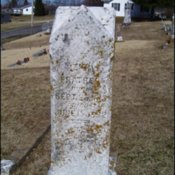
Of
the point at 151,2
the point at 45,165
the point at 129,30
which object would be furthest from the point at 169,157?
the point at 151,2

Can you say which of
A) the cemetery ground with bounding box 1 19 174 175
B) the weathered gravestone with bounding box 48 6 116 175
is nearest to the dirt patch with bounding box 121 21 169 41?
the cemetery ground with bounding box 1 19 174 175

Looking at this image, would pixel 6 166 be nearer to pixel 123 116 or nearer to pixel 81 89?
pixel 123 116

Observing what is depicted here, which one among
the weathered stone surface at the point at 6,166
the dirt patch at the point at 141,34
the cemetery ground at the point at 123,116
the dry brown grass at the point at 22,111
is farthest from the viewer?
the dirt patch at the point at 141,34

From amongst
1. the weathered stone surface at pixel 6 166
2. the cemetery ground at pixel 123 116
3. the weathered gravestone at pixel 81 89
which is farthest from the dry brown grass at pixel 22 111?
the weathered gravestone at pixel 81 89

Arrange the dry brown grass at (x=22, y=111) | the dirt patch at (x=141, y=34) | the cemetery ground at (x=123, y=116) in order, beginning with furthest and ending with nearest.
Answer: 1. the dirt patch at (x=141, y=34)
2. the dry brown grass at (x=22, y=111)
3. the cemetery ground at (x=123, y=116)

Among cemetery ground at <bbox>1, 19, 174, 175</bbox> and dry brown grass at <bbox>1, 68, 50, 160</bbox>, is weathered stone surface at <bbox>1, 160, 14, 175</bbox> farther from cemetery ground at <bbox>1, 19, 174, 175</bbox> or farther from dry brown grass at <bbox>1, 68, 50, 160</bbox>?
dry brown grass at <bbox>1, 68, 50, 160</bbox>

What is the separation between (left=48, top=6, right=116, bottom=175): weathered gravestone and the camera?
251 centimetres

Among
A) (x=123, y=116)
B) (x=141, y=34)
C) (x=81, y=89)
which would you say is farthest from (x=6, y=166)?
(x=141, y=34)

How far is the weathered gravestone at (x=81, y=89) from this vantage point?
8.24 ft

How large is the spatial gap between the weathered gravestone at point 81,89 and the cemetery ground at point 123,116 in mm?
2791

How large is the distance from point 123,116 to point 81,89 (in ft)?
19.6

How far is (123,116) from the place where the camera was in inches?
334

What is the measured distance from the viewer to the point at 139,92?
34.6ft

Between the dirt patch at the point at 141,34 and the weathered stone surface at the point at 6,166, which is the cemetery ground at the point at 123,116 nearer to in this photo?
the weathered stone surface at the point at 6,166
